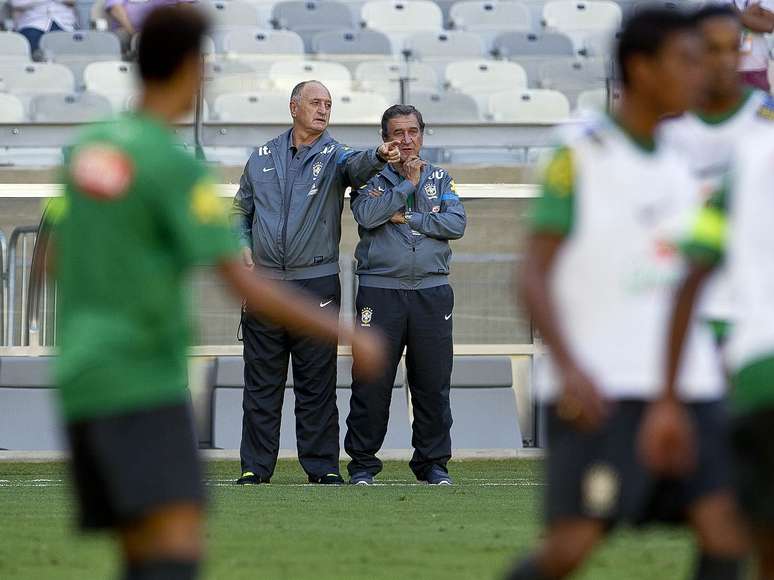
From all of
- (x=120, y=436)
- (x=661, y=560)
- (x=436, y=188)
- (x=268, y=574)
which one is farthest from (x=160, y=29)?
(x=436, y=188)

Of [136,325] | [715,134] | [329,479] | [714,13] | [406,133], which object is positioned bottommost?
[329,479]

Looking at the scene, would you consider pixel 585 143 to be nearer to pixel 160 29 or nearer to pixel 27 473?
pixel 160 29

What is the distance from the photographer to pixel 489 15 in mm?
18719

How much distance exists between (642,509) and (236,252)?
3.70 ft

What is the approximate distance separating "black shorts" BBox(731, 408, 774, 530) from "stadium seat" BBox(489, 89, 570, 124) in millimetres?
11176

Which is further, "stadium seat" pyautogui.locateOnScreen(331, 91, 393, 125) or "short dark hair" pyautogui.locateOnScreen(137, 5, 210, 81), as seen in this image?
"stadium seat" pyautogui.locateOnScreen(331, 91, 393, 125)

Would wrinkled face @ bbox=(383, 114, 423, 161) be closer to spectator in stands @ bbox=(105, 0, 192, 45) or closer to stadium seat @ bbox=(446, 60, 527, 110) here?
stadium seat @ bbox=(446, 60, 527, 110)

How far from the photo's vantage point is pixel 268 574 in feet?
21.0

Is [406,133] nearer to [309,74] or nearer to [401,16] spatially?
[309,74]

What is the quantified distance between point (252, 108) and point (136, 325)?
10.5 metres

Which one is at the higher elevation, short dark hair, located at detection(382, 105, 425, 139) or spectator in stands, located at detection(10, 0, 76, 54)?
spectator in stands, located at detection(10, 0, 76, 54)

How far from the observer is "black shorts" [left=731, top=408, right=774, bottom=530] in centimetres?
356

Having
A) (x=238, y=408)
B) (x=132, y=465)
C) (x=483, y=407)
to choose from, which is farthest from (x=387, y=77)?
(x=132, y=465)

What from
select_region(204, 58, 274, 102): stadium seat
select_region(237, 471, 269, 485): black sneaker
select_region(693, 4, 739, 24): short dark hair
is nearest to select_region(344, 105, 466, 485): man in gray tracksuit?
select_region(237, 471, 269, 485): black sneaker
